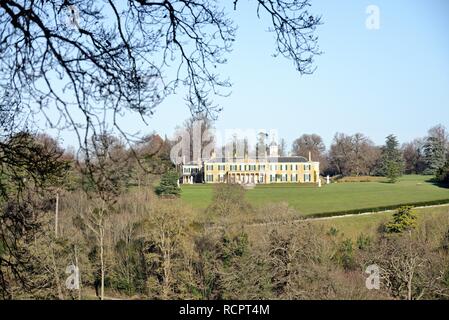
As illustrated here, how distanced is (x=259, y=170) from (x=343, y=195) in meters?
9.03

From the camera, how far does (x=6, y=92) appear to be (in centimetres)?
282

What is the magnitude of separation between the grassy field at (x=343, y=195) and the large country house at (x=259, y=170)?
2.79 m

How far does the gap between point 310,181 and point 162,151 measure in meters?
42.4

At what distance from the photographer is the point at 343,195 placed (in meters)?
33.5

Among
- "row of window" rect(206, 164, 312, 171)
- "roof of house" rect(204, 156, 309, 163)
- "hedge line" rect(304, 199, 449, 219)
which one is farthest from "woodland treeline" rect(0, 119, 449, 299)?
"row of window" rect(206, 164, 312, 171)

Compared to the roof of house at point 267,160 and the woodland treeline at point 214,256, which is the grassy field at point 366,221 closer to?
the woodland treeline at point 214,256

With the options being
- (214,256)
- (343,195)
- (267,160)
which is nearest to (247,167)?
(267,160)

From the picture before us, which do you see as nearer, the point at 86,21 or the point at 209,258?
the point at 86,21

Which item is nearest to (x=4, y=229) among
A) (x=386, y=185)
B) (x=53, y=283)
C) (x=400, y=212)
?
(x=53, y=283)

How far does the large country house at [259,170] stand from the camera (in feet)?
128

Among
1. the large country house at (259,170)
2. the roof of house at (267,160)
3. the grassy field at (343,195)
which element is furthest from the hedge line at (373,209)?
the roof of house at (267,160)

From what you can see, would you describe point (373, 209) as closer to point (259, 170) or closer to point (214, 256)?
point (214, 256)
